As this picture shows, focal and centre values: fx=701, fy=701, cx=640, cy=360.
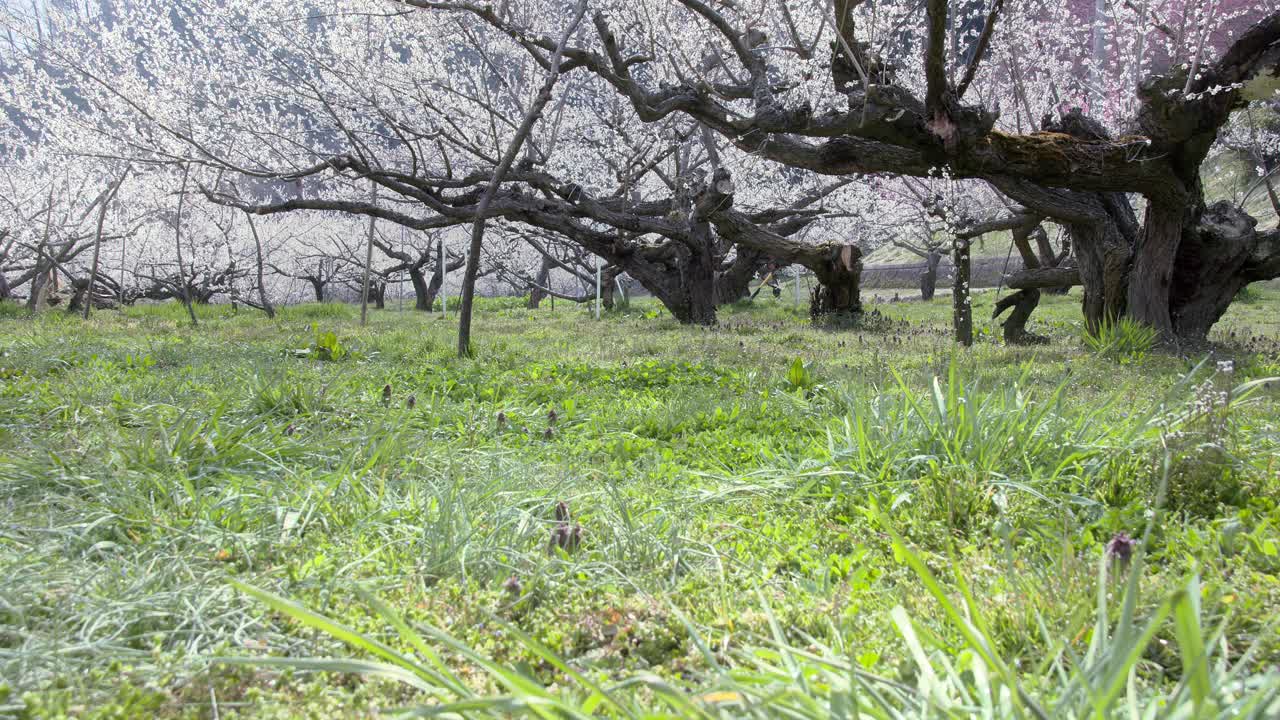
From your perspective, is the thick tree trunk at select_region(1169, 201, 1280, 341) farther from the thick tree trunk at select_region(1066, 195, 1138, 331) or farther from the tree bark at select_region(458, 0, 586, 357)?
the tree bark at select_region(458, 0, 586, 357)

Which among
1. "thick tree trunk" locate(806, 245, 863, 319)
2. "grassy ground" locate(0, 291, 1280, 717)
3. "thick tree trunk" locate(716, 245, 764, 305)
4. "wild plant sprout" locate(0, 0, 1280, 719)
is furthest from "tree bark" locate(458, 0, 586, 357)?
"thick tree trunk" locate(716, 245, 764, 305)

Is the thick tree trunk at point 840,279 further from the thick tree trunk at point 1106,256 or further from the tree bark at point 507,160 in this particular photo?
the tree bark at point 507,160

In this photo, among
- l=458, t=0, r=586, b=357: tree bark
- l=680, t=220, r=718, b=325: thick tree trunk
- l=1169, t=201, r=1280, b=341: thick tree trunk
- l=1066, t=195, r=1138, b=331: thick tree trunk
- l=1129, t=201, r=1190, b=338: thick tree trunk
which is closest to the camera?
l=458, t=0, r=586, b=357: tree bark

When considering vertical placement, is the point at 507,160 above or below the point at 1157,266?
above

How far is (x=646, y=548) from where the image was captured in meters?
2.13

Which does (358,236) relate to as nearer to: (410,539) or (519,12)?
(519,12)

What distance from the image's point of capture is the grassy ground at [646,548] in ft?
4.48

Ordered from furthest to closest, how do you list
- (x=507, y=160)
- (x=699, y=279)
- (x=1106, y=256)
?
(x=699, y=279)
(x=1106, y=256)
(x=507, y=160)

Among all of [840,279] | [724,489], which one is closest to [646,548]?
[724,489]

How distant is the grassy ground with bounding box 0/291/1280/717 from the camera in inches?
53.7

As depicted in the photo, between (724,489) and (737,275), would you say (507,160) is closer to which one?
(724,489)

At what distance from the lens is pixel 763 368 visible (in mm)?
6387

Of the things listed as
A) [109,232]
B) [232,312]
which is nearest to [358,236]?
[109,232]

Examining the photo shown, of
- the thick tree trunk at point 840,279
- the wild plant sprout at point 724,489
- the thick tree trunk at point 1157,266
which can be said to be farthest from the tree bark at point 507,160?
the thick tree trunk at point 840,279
